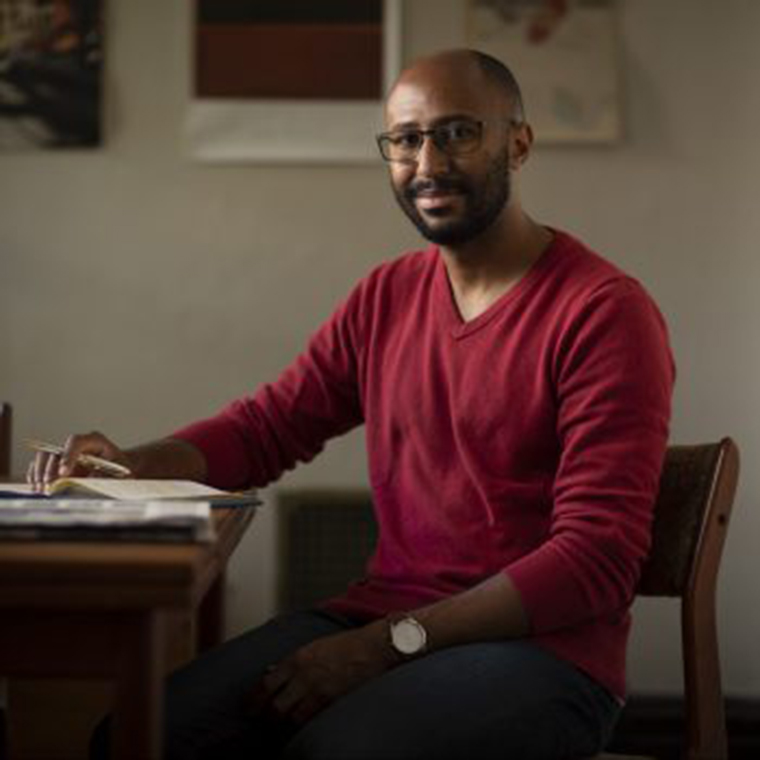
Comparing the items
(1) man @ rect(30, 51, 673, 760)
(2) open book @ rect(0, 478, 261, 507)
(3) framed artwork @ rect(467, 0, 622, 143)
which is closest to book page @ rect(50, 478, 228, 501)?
(2) open book @ rect(0, 478, 261, 507)

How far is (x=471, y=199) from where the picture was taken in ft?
5.10

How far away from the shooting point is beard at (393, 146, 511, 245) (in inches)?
61.2

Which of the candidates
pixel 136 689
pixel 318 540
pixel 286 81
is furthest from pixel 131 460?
pixel 286 81

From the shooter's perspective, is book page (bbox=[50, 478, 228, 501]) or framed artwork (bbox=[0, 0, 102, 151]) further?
framed artwork (bbox=[0, 0, 102, 151])

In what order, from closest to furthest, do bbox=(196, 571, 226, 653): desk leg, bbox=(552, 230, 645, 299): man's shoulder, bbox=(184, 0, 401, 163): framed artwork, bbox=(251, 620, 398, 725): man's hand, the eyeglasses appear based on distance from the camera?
bbox=(251, 620, 398, 725): man's hand → bbox=(552, 230, 645, 299): man's shoulder → the eyeglasses → bbox=(196, 571, 226, 653): desk leg → bbox=(184, 0, 401, 163): framed artwork

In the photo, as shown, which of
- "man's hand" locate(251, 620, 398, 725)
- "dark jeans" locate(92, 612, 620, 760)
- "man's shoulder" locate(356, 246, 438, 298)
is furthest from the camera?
"man's shoulder" locate(356, 246, 438, 298)

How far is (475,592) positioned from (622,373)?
11.0 inches

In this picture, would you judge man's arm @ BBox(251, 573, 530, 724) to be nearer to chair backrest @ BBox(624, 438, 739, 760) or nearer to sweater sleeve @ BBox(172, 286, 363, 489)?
chair backrest @ BBox(624, 438, 739, 760)

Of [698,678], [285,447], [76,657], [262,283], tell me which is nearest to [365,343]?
[285,447]

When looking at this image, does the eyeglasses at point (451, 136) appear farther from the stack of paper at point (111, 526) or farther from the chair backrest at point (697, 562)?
the stack of paper at point (111, 526)

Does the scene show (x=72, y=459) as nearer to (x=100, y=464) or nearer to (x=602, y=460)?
(x=100, y=464)

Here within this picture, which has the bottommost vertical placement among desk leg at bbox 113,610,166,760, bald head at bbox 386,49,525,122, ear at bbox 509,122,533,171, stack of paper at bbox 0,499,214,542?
desk leg at bbox 113,610,166,760

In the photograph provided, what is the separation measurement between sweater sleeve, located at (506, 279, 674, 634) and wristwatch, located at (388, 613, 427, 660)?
0.36ft

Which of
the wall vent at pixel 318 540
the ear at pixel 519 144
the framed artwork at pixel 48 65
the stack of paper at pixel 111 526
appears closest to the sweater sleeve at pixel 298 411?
the ear at pixel 519 144
